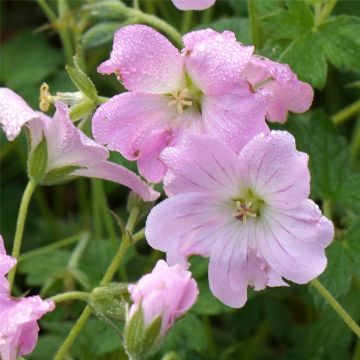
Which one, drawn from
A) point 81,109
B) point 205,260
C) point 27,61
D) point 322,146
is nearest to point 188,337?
point 205,260

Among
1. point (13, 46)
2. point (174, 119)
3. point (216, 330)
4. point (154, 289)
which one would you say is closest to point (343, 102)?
point (216, 330)

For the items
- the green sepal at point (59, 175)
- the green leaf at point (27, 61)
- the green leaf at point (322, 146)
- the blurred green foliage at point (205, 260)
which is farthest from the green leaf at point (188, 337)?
the green leaf at point (27, 61)

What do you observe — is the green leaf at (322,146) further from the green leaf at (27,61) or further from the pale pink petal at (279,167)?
the green leaf at (27,61)

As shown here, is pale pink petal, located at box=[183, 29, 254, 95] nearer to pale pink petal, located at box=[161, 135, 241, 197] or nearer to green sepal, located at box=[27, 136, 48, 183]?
pale pink petal, located at box=[161, 135, 241, 197]

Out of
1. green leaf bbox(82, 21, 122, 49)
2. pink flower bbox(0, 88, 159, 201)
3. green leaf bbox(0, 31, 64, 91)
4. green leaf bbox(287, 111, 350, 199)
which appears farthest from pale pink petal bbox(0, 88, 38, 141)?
green leaf bbox(0, 31, 64, 91)

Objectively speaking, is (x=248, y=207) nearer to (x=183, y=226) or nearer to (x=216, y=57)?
(x=183, y=226)

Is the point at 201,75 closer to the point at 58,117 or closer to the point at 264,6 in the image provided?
the point at 58,117
